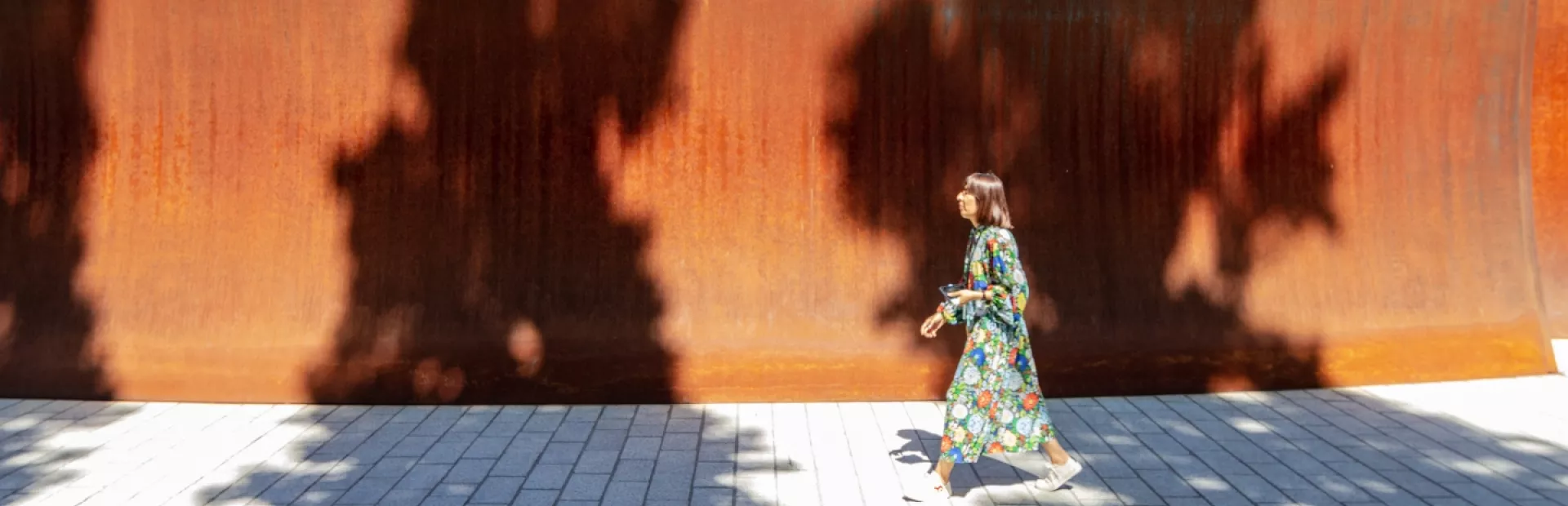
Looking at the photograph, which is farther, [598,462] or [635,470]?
[598,462]

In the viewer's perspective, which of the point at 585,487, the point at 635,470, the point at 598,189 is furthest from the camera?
the point at 598,189

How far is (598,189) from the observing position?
23.4 feet

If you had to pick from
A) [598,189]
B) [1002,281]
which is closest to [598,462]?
[598,189]

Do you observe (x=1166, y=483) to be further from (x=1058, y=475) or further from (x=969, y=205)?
Answer: (x=969, y=205)

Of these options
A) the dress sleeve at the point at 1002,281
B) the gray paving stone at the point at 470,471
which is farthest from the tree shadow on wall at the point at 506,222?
the dress sleeve at the point at 1002,281

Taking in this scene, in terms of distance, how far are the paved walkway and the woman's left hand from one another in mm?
803

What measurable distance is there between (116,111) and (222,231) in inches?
36.2

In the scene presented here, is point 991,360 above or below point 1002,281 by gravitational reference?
below

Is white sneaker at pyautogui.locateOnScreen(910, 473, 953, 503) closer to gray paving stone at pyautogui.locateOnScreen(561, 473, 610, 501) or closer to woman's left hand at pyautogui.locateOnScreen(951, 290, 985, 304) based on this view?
woman's left hand at pyautogui.locateOnScreen(951, 290, 985, 304)

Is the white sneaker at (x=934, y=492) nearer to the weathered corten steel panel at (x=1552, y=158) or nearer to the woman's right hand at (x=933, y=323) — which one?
the woman's right hand at (x=933, y=323)

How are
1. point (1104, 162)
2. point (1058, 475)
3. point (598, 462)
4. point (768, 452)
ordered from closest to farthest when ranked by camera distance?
point (1058, 475) → point (598, 462) → point (768, 452) → point (1104, 162)

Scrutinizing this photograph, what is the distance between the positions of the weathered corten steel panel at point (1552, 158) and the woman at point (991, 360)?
5.31m

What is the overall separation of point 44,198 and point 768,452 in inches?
180

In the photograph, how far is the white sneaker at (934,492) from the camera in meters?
5.21
